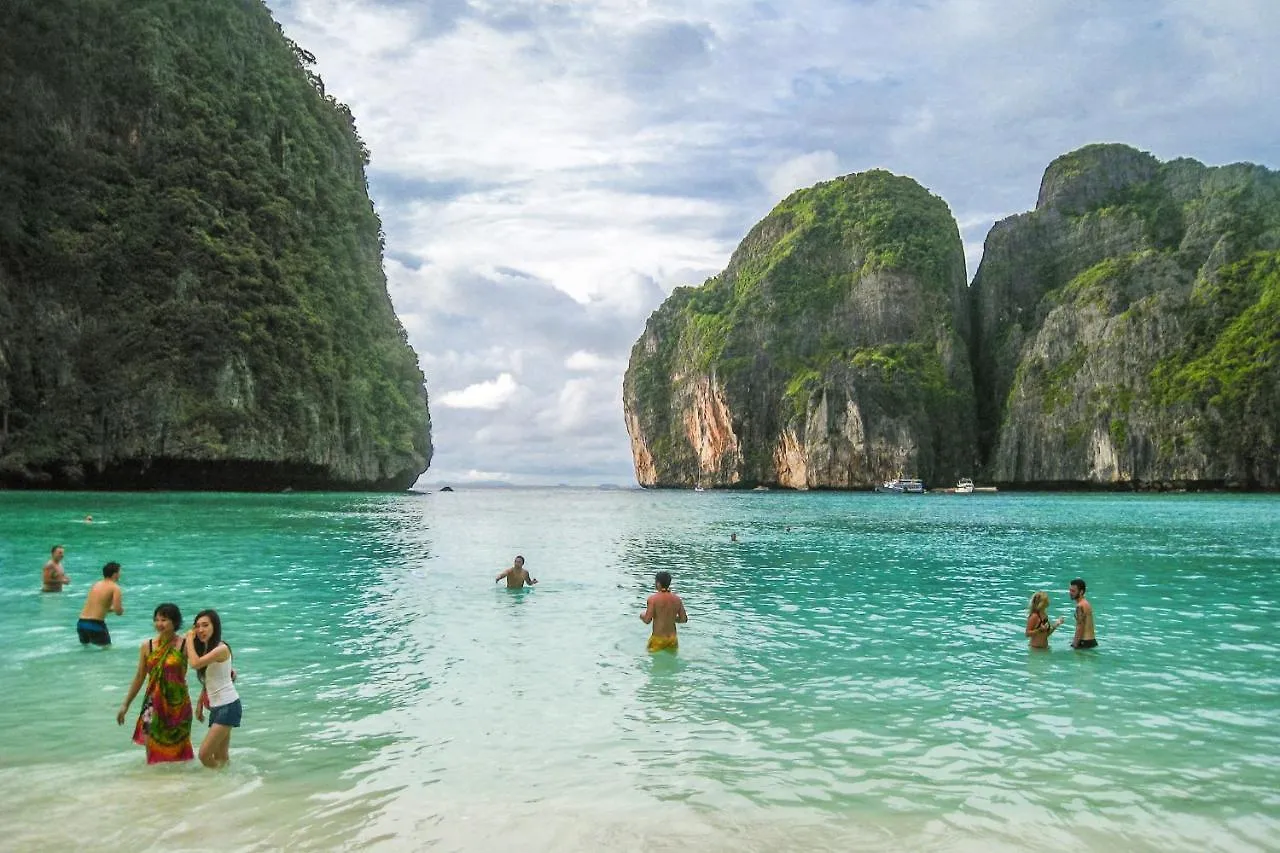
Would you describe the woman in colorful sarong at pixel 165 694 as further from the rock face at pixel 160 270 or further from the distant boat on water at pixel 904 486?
the distant boat on water at pixel 904 486

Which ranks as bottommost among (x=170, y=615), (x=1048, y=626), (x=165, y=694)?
(x=1048, y=626)

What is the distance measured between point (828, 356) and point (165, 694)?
14297 centimetres

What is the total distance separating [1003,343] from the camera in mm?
142000

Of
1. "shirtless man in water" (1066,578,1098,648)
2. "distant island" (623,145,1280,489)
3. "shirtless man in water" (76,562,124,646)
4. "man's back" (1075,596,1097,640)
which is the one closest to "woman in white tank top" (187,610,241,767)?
"shirtless man in water" (76,562,124,646)

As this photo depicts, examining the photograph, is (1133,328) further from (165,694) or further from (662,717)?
(165,694)

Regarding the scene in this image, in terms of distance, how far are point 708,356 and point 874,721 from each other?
148 meters

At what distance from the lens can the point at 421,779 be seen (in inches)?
320

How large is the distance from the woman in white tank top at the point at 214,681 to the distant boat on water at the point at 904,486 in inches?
4525

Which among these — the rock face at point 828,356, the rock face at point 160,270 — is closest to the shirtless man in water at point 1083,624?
the rock face at point 160,270

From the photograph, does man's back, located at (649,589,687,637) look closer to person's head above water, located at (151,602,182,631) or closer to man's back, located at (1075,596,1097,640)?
man's back, located at (1075,596,1097,640)

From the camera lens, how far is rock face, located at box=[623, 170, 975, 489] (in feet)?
424

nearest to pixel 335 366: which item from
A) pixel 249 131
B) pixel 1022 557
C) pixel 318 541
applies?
pixel 249 131

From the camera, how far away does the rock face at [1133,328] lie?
325 ft

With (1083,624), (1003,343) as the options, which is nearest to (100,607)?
(1083,624)
